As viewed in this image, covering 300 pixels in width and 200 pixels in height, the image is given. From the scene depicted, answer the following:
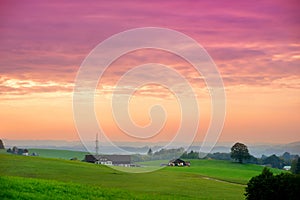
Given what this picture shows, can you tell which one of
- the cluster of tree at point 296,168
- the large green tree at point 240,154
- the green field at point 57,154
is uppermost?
the large green tree at point 240,154

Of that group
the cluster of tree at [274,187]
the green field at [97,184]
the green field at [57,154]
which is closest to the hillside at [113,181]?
the green field at [97,184]

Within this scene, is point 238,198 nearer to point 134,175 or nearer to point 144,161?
point 134,175

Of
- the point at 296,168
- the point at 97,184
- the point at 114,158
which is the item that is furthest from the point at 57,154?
the point at 296,168

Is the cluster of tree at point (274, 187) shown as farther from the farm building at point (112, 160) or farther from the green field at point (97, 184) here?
the farm building at point (112, 160)

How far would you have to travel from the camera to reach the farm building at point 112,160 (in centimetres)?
4885

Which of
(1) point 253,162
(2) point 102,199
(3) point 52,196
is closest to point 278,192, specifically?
(2) point 102,199

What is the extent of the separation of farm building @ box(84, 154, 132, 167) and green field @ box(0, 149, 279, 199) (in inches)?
91.8

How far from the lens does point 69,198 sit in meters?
22.2

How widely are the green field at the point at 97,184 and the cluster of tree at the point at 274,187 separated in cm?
581

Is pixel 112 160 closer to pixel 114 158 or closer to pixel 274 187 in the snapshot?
pixel 114 158

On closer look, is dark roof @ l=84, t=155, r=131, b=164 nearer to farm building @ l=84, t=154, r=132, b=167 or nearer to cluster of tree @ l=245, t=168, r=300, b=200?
farm building @ l=84, t=154, r=132, b=167

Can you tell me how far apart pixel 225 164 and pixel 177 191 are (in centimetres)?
3767

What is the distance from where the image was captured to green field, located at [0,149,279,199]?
23.1 m

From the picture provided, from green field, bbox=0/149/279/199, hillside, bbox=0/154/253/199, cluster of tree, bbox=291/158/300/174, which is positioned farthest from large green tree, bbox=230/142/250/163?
cluster of tree, bbox=291/158/300/174
